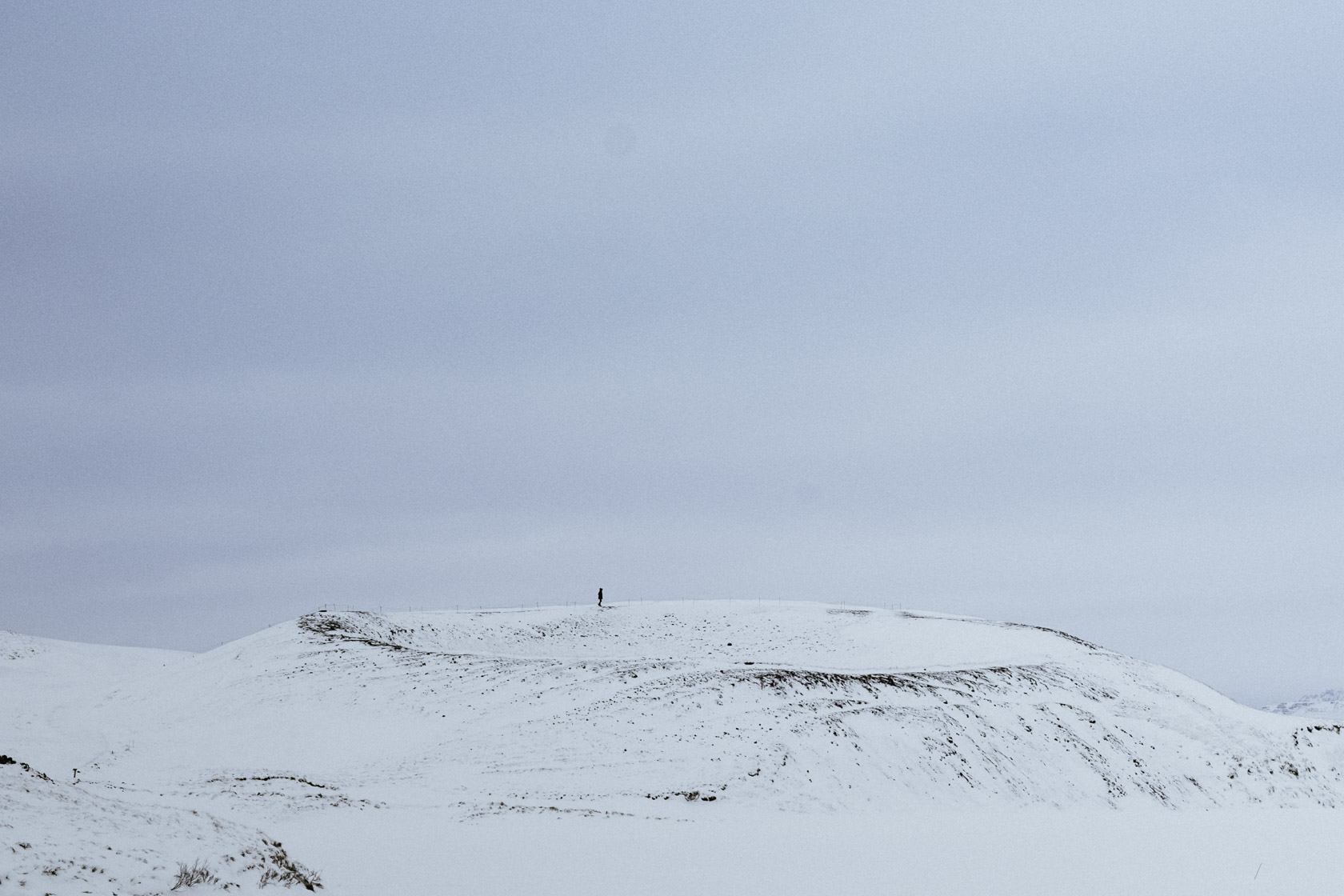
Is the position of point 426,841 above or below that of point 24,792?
below

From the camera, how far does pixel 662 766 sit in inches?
1228

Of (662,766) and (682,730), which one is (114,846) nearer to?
(662,766)

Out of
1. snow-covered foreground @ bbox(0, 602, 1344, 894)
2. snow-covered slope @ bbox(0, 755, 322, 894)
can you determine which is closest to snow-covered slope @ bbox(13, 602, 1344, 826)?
snow-covered foreground @ bbox(0, 602, 1344, 894)

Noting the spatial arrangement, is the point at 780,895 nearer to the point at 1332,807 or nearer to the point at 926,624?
the point at 1332,807

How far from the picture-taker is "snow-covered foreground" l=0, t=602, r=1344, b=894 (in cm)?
1859

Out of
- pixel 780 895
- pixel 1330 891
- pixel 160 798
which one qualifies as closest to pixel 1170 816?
pixel 1330 891

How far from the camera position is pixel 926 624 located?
54.7 metres

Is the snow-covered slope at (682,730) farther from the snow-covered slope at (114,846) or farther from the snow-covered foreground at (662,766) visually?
the snow-covered slope at (114,846)

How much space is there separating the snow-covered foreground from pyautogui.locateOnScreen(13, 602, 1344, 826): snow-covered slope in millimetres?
134

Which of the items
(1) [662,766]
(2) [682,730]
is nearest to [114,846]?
(1) [662,766]

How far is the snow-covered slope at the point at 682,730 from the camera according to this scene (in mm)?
29922

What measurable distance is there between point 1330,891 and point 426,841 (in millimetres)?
18235

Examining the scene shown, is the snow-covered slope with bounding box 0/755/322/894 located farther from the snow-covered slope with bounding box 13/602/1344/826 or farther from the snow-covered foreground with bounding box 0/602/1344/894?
the snow-covered slope with bounding box 13/602/1344/826

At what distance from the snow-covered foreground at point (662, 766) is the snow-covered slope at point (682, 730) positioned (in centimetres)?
13
